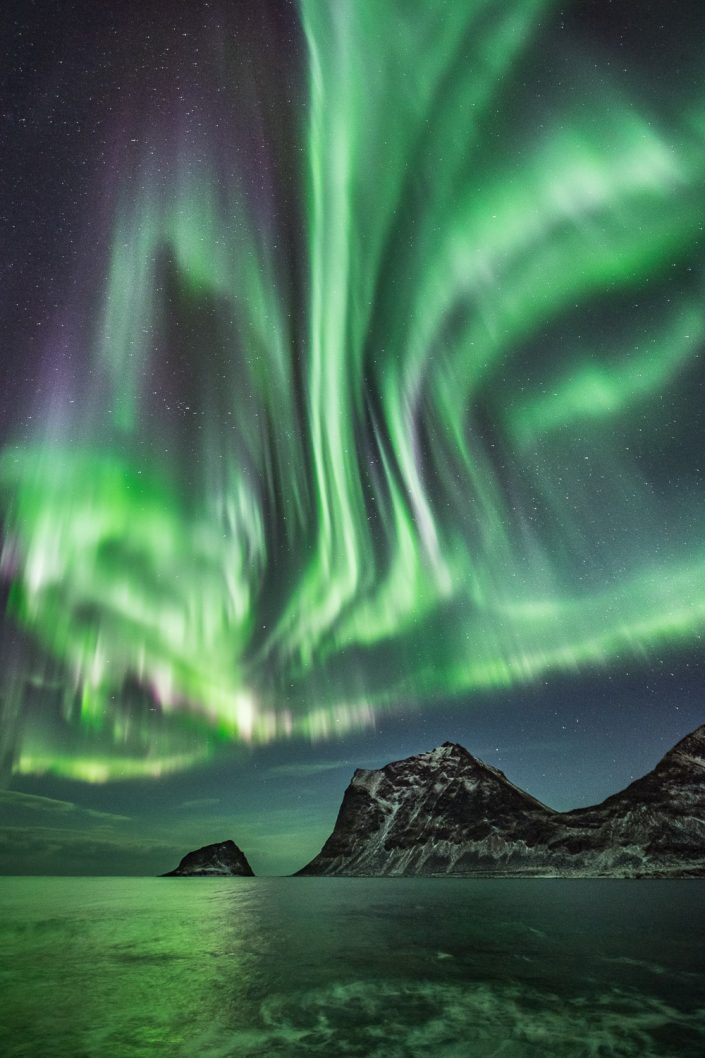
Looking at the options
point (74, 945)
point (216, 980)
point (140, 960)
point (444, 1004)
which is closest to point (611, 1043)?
point (444, 1004)

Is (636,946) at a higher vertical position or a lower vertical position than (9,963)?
lower

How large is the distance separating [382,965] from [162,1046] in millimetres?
23150

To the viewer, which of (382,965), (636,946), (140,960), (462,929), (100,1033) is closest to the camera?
(100,1033)

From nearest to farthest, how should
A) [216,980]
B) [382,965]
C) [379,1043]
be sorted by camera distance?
1. [379,1043]
2. [216,980]
3. [382,965]

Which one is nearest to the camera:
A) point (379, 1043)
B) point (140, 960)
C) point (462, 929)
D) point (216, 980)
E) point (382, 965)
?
point (379, 1043)

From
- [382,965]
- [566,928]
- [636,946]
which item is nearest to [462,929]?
[566,928]

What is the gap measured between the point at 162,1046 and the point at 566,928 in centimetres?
6502

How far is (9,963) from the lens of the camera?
4247 centimetres

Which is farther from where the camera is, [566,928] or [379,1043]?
[566,928]

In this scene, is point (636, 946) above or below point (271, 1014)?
below

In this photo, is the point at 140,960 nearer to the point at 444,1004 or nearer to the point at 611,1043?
the point at 444,1004

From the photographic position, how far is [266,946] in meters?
53.7

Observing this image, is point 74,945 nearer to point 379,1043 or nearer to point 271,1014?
point 271,1014

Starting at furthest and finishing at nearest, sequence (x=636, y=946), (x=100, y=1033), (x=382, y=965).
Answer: (x=636, y=946), (x=382, y=965), (x=100, y=1033)
